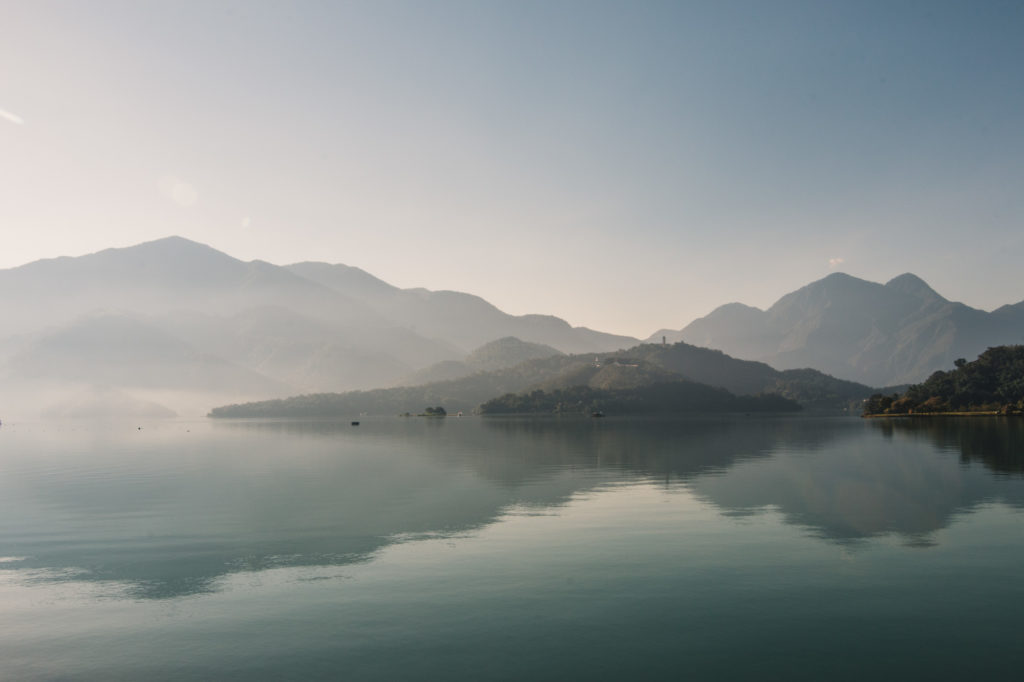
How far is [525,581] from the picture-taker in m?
29.5

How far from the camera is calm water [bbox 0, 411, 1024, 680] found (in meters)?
20.9

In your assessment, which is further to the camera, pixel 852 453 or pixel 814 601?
pixel 852 453

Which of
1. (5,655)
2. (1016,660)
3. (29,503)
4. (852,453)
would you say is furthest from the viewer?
(852,453)

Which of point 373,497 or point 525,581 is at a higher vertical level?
point 525,581

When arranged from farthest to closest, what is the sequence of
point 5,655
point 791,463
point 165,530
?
point 791,463 < point 165,530 < point 5,655

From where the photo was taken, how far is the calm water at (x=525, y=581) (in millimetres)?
20922

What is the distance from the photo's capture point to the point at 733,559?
32875 millimetres

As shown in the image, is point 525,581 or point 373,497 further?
point 373,497

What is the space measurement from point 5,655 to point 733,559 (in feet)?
101

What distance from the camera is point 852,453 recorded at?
96625mm

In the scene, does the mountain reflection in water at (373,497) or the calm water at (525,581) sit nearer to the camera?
the calm water at (525,581)

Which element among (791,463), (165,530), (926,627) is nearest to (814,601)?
(926,627)

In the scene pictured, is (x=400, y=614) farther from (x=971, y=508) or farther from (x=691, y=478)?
(x=691, y=478)

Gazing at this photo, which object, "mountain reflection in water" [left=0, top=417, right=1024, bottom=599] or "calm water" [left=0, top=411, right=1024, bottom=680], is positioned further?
"mountain reflection in water" [left=0, top=417, right=1024, bottom=599]
